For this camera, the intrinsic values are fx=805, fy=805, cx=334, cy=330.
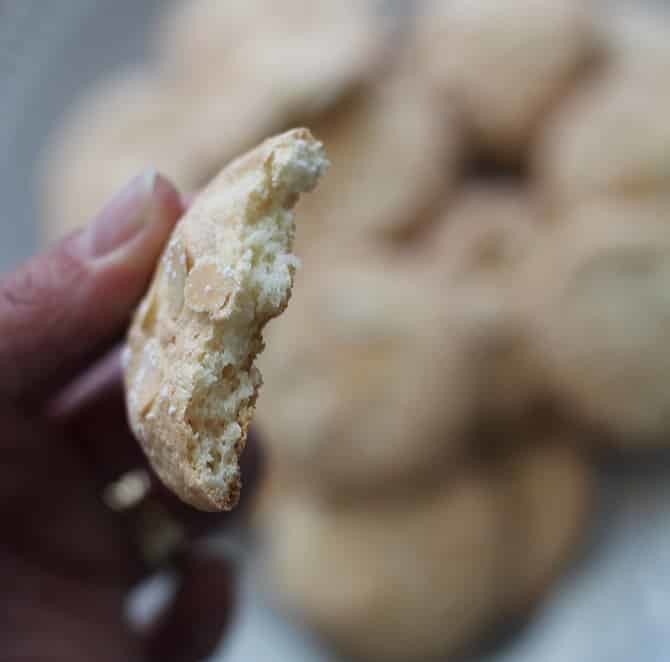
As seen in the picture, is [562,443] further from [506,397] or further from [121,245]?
[121,245]

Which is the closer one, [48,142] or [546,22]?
[546,22]

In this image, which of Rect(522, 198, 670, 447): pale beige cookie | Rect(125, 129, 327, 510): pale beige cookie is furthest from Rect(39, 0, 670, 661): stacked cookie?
Rect(125, 129, 327, 510): pale beige cookie

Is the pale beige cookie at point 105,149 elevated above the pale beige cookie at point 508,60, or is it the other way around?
the pale beige cookie at point 105,149

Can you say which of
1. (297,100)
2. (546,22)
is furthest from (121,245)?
(546,22)

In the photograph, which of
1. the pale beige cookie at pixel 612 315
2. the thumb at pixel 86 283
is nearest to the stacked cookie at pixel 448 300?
the pale beige cookie at pixel 612 315

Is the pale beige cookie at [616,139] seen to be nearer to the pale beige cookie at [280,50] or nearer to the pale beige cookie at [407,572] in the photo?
the pale beige cookie at [280,50]

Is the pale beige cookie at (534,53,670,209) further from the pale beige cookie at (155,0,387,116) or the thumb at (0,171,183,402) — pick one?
the thumb at (0,171,183,402)
